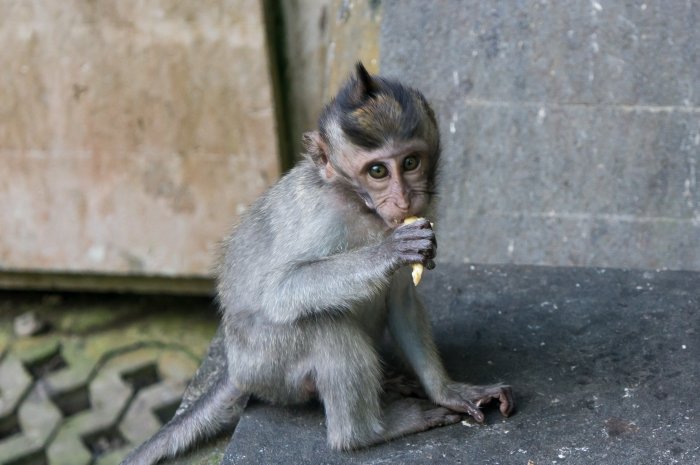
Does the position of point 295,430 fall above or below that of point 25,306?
above

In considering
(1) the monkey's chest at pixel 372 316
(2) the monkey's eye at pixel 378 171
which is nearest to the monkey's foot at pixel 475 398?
(1) the monkey's chest at pixel 372 316

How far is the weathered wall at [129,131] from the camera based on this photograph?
19.0 ft

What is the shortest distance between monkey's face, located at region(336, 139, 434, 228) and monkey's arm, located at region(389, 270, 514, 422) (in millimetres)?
517

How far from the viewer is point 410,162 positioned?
317 centimetres

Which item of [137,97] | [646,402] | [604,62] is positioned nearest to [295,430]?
[646,402]

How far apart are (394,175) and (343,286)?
0.41m

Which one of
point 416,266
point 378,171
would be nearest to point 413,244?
point 416,266

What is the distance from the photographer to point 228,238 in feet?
12.8

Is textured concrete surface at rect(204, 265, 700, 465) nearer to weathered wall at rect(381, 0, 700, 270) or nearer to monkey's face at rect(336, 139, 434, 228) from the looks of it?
weathered wall at rect(381, 0, 700, 270)

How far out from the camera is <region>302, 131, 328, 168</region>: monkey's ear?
3375mm

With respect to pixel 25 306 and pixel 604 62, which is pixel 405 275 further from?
pixel 25 306

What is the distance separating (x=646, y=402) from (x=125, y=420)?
3.48 meters

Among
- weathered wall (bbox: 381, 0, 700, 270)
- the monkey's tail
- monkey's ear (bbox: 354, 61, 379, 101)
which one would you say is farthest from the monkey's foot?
weathered wall (bbox: 381, 0, 700, 270)

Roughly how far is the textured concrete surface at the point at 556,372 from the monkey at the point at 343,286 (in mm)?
108
